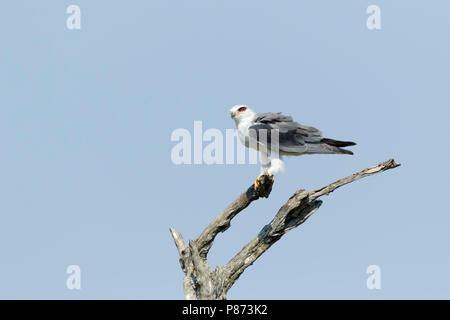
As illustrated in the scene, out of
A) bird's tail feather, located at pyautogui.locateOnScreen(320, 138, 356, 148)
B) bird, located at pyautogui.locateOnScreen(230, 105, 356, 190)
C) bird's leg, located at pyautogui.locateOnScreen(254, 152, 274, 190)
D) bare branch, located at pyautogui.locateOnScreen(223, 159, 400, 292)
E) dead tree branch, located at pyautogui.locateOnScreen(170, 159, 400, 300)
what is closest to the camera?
dead tree branch, located at pyautogui.locateOnScreen(170, 159, 400, 300)

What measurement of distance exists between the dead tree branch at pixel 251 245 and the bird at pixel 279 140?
52 cm

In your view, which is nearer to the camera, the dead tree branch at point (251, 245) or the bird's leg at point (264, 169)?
the dead tree branch at point (251, 245)

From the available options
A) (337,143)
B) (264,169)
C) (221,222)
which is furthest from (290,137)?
(221,222)

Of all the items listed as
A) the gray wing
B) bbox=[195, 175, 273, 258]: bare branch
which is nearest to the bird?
the gray wing

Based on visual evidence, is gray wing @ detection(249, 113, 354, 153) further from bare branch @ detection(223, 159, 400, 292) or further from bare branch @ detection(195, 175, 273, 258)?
bare branch @ detection(195, 175, 273, 258)

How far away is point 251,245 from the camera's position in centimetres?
Result: 979

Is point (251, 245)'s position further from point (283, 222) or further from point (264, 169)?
point (264, 169)

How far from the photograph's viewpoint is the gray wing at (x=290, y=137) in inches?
386

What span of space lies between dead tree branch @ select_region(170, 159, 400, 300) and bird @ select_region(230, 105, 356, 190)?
519 millimetres

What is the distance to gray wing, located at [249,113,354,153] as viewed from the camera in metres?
9.80

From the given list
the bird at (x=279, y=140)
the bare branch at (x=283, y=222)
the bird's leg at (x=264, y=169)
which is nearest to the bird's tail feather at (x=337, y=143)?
the bird at (x=279, y=140)

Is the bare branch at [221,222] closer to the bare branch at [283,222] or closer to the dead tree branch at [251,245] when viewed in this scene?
the dead tree branch at [251,245]
